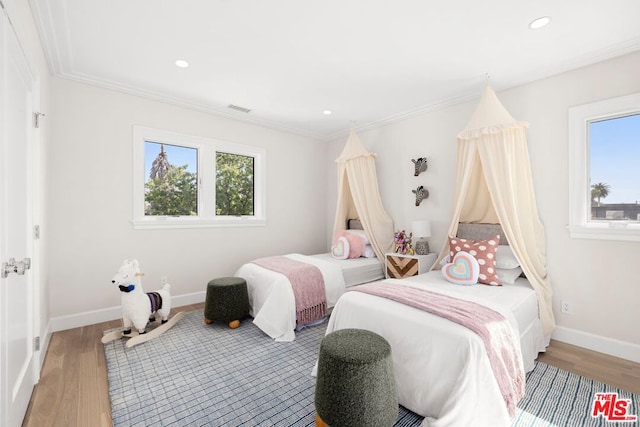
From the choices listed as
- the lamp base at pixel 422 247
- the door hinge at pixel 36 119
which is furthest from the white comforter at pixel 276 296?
the door hinge at pixel 36 119

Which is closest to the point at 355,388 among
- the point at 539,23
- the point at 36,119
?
the point at 539,23

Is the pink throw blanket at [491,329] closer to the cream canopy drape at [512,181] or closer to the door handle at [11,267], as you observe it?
the cream canopy drape at [512,181]

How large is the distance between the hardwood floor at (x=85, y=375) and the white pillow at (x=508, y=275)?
666 mm

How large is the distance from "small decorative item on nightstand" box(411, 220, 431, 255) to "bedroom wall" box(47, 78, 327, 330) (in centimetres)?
254

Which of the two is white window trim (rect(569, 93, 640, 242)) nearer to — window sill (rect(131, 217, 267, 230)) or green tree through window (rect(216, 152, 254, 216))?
window sill (rect(131, 217, 267, 230))

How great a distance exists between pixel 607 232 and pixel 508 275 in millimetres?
880

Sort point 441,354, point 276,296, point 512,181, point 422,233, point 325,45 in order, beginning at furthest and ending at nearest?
point 422,233 → point 276,296 → point 512,181 → point 325,45 → point 441,354

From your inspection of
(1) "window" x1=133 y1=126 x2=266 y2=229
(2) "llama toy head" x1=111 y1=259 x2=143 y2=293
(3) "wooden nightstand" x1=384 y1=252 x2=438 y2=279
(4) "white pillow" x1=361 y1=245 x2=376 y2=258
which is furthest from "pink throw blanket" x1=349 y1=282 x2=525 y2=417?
(1) "window" x1=133 y1=126 x2=266 y2=229

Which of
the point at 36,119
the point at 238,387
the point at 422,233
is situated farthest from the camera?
the point at 422,233

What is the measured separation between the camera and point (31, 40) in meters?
2.14

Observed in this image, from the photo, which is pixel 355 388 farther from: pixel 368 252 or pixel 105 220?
pixel 105 220

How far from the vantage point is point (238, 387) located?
2.12 meters

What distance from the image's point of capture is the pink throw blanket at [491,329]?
1.70 metres

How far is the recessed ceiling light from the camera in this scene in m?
2.15
